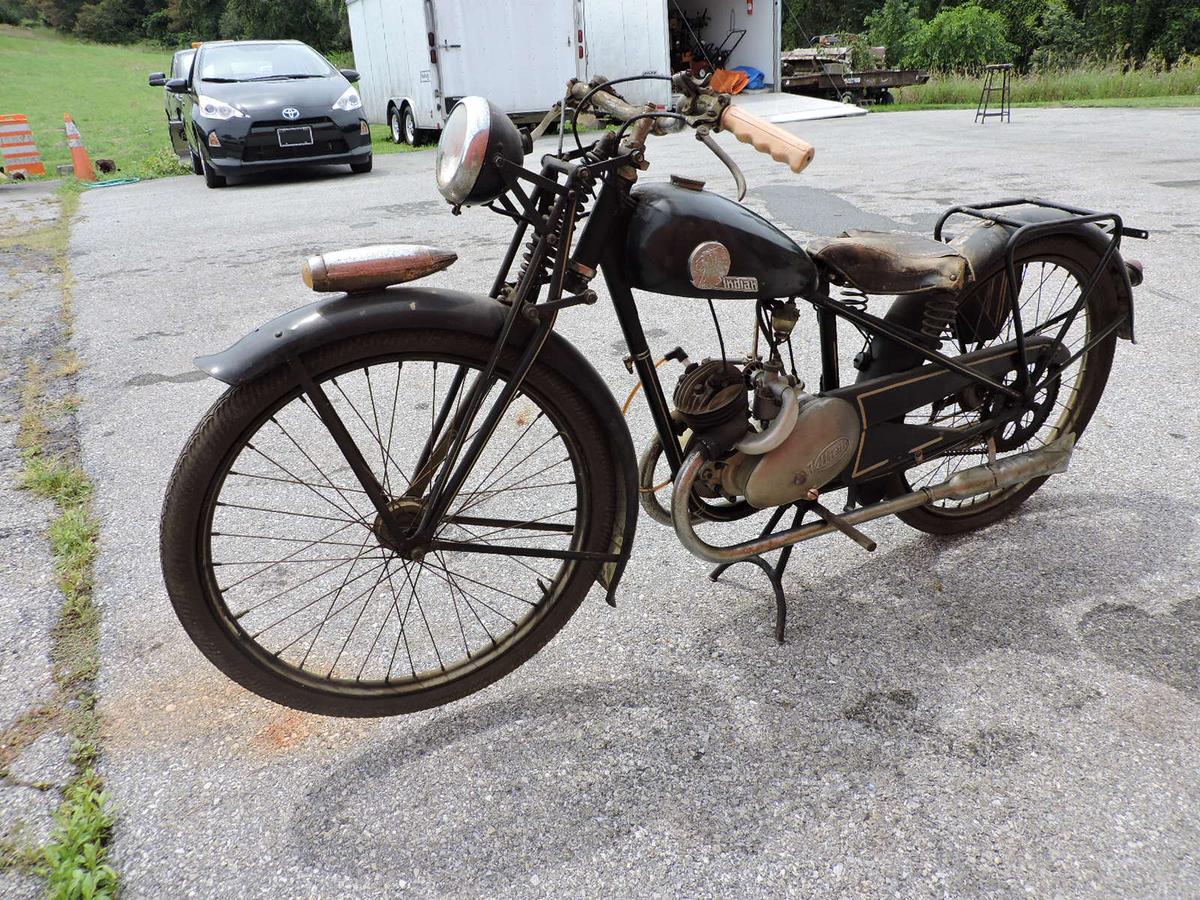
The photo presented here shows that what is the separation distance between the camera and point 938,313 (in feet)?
8.42

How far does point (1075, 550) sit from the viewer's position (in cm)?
294

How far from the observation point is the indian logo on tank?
82.7 inches

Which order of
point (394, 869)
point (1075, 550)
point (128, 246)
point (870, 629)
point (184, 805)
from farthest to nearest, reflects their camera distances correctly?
point (128, 246) → point (1075, 550) → point (870, 629) → point (184, 805) → point (394, 869)

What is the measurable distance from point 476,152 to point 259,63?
10.6 metres

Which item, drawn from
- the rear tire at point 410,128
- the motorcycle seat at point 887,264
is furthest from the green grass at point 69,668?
the rear tire at point 410,128

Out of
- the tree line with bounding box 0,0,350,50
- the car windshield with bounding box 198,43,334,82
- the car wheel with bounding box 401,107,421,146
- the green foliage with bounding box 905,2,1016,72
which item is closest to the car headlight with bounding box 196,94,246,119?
the car windshield with bounding box 198,43,334,82

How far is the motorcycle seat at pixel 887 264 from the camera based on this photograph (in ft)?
7.77

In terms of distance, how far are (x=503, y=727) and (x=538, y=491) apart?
4.16 feet

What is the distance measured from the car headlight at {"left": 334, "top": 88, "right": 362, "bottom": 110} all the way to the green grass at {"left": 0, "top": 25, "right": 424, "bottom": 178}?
3235mm

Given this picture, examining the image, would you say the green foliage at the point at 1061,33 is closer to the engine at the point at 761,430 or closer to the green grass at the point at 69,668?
the engine at the point at 761,430

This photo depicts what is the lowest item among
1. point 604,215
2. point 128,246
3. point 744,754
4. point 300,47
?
point 744,754

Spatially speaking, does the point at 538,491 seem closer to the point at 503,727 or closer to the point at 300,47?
the point at 503,727

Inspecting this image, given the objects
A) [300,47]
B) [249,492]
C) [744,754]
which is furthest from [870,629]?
[300,47]

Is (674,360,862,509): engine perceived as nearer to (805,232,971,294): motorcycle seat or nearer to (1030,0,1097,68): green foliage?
(805,232,971,294): motorcycle seat
